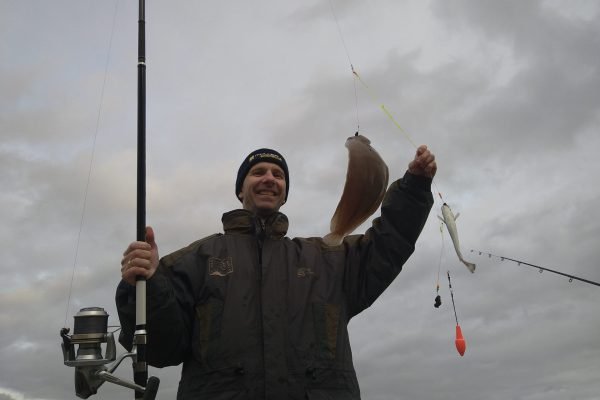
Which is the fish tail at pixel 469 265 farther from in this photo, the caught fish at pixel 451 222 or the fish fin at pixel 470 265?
the caught fish at pixel 451 222

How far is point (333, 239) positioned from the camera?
355 cm

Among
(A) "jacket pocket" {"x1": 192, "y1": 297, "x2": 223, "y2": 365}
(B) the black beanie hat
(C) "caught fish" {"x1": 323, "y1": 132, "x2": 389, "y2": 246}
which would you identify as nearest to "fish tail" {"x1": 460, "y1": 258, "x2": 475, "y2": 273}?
(C) "caught fish" {"x1": 323, "y1": 132, "x2": 389, "y2": 246}

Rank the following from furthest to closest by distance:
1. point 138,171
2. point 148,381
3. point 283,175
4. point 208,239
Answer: point 283,175
point 208,239
point 138,171
point 148,381

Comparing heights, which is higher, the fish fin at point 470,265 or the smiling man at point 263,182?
the smiling man at point 263,182

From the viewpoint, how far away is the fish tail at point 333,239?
3506mm

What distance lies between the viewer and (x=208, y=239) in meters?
3.43

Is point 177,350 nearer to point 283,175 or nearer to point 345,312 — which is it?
point 345,312

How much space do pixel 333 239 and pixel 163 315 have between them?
47.4 inches

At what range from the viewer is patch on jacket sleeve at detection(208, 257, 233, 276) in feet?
10.4

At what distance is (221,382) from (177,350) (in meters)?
0.38

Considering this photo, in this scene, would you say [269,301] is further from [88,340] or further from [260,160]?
[260,160]

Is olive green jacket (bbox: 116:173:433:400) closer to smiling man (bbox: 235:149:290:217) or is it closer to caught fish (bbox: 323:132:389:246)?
smiling man (bbox: 235:149:290:217)

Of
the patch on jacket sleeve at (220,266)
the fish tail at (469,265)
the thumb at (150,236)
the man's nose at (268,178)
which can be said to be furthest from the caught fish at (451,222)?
the thumb at (150,236)

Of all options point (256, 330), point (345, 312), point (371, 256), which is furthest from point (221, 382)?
point (371, 256)
